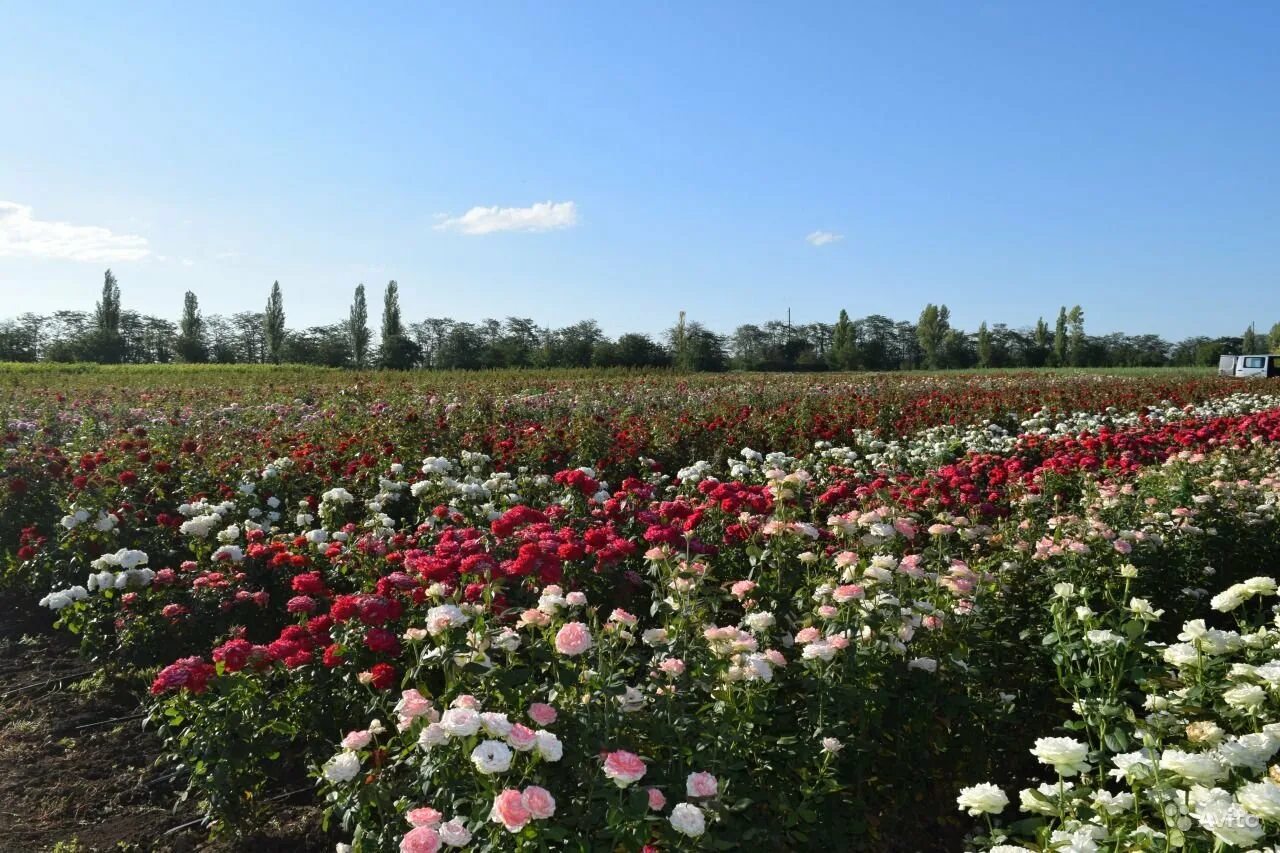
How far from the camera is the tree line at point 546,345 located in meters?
41.8

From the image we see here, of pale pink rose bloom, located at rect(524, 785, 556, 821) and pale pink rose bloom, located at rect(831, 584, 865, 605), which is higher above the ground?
pale pink rose bloom, located at rect(831, 584, 865, 605)

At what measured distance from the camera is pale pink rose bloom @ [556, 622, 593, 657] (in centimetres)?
200

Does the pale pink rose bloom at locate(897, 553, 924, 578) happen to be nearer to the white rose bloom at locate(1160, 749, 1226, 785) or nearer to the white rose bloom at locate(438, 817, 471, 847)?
the white rose bloom at locate(1160, 749, 1226, 785)

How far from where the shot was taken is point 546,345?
41.8m

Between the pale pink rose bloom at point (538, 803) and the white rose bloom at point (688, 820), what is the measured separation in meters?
0.27

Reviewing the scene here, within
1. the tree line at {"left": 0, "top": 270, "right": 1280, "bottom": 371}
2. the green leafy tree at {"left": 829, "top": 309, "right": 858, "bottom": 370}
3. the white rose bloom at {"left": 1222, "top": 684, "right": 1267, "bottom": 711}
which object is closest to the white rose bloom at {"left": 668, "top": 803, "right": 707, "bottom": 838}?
the white rose bloom at {"left": 1222, "top": 684, "right": 1267, "bottom": 711}

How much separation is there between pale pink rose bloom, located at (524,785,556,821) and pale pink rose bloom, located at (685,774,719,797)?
1.15 feet

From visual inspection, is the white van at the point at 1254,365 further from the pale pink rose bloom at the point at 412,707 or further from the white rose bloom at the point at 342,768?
the white rose bloom at the point at 342,768

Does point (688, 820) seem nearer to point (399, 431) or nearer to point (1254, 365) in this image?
point (399, 431)

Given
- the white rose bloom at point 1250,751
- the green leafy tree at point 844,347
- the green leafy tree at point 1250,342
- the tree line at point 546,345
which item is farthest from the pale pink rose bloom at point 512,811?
the green leafy tree at point 1250,342

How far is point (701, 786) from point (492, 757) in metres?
0.46

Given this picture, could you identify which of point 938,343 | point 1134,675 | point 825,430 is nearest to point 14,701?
point 1134,675

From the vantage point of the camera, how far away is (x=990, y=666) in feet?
10.0

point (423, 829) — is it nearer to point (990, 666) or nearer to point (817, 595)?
point (817, 595)
